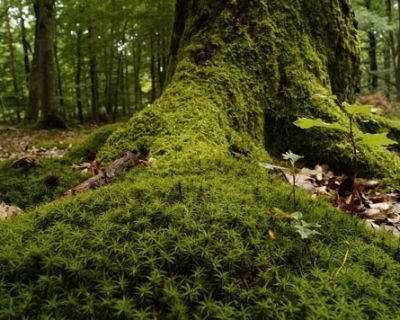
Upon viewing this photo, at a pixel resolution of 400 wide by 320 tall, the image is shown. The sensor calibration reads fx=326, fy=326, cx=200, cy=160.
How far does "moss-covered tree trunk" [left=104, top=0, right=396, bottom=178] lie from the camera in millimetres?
3297

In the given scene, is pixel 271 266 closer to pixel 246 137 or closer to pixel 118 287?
pixel 118 287

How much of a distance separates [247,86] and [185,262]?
280cm

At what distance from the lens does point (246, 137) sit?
3.59 metres

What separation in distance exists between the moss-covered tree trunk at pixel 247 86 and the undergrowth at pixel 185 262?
1.08 m

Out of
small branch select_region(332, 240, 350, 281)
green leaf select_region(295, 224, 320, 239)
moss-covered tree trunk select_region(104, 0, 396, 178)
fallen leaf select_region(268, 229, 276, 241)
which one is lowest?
small branch select_region(332, 240, 350, 281)

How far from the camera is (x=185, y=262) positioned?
1548mm

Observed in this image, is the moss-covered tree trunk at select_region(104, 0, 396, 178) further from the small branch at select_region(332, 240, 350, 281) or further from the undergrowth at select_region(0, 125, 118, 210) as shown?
the small branch at select_region(332, 240, 350, 281)

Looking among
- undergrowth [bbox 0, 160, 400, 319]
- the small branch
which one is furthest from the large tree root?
the small branch

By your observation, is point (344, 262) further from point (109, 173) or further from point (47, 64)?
point (47, 64)

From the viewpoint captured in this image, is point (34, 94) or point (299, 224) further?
point (34, 94)

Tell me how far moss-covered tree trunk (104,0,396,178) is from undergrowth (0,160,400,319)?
3.53ft

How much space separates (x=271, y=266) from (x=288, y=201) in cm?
67

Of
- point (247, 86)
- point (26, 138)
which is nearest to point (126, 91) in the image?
point (26, 138)


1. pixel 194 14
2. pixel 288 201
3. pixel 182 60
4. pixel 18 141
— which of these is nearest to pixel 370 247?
pixel 288 201
